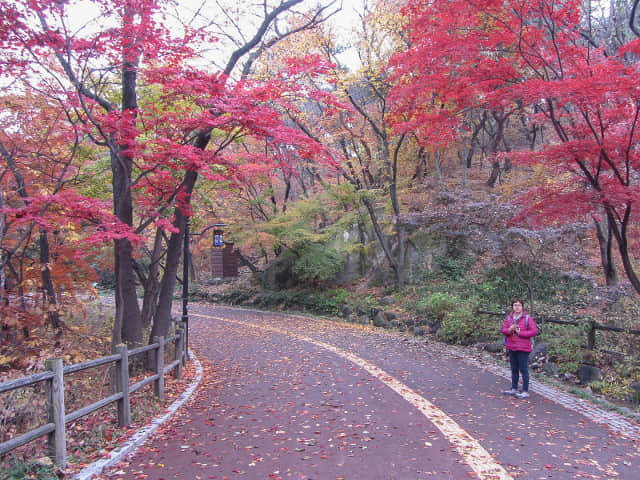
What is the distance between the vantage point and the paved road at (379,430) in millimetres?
4363

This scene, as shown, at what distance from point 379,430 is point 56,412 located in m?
3.59

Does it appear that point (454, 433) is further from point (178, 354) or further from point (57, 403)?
point (178, 354)

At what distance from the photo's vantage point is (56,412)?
4320 mm

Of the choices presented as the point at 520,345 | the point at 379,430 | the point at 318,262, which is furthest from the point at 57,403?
the point at 318,262

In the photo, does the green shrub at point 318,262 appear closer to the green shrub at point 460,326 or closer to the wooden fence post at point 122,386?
the green shrub at point 460,326

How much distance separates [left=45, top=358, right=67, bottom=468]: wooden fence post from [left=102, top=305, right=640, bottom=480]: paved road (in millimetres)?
507

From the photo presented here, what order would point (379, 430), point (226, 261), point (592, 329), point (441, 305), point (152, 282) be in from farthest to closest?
1. point (226, 261)
2. point (441, 305)
3. point (152, 282)
4. point (592, 329)
5. point (379, 430)

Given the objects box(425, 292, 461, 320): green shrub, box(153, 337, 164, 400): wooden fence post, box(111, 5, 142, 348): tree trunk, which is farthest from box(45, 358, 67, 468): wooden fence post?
box(425, 292, 461, 320): green shrub

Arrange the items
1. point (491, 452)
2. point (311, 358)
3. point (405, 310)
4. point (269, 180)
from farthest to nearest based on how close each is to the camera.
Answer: point (269, 180), point (405, 310), point (311, 358), point (491, 452)

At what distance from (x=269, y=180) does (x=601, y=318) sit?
14.4 metres

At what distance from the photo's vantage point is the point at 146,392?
7461mm

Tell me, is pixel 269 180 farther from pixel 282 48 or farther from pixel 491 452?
pixel 491 452

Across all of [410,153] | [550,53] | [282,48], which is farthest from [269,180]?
[550,53]

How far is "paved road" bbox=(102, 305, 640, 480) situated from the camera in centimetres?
436
